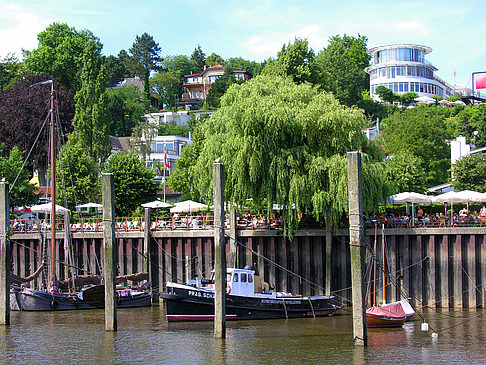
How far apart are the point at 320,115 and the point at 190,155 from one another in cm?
2676

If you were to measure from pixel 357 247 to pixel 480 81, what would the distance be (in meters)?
90.6

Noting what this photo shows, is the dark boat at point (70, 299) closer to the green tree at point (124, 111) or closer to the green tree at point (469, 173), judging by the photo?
the green tree at point (469, 173)

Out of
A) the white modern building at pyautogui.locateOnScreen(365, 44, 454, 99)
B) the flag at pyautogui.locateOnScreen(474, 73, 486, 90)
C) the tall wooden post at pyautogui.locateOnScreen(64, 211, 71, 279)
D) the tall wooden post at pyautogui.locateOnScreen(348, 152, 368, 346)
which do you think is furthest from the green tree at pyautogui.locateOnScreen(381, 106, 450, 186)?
the white modern building at pyautogui.locateOnScreen(365, 44, 454, 99)

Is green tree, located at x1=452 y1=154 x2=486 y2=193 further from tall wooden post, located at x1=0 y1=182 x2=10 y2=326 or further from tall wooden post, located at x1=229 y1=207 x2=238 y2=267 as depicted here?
tall wooden post, located at x1=0 y1=182 x2=10 y2=326

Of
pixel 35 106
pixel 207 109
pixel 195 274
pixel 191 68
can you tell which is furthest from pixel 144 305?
A: pixel 191 68

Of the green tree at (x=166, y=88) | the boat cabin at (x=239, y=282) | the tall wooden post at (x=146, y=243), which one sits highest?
the green tree at (x=166, y=88)

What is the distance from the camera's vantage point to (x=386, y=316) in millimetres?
33000

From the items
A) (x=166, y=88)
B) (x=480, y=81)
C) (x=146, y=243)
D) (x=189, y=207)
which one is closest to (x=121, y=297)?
(x=146, y=243)

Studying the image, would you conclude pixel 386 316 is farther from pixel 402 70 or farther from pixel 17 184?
pixel 402 70

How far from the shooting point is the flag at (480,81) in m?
106

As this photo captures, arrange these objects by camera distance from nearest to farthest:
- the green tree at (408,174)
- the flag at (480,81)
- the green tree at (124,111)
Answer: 1. the green tree at (408,174)
2. the flag at (480,81)
3. the green tree at (124,111)

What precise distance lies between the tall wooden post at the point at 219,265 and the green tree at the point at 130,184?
30.2 metres

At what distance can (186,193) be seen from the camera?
63.2m

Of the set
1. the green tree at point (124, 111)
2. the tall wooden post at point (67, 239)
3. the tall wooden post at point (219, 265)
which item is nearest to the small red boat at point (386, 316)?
the tall wooden post at point (219, 265)
